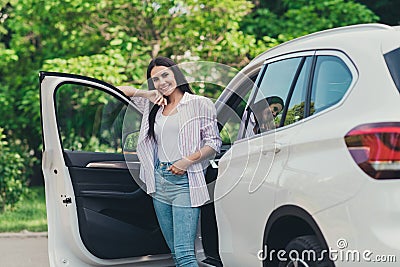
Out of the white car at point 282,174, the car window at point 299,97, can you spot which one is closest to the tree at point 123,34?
the white car at point 282,174

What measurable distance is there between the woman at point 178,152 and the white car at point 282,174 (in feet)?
0.56

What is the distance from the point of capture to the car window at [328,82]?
3.58 m

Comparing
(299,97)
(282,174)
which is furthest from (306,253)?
(299,97)

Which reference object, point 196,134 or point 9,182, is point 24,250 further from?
point 196,134

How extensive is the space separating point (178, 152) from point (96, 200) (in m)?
0.84

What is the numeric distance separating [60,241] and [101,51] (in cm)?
774

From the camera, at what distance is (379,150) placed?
320 cm

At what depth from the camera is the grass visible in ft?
30.8

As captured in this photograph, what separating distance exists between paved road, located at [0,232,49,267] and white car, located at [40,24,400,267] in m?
2.16

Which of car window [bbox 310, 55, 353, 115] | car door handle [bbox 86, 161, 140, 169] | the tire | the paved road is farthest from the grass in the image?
car window [bbox 310, 55, 353, 115]

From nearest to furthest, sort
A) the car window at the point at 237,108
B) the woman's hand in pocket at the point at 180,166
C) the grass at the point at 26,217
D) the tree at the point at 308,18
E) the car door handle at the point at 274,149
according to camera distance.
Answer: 1. the car door handle at the point at 274,149
2. the woman's hand in pocket at the point at 180,166
3. the car window at the point at 237,108
4. the grass at the point at 26,217
5. the tree at the point at 308,18

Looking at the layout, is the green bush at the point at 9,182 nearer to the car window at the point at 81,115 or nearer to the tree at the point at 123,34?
the car window at the point at 81,115

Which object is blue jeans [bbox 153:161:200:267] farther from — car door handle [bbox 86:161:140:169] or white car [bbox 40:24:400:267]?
car door handle [bbox 86:161:140:169]

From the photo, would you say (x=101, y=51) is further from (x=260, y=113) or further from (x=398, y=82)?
(x=398, y=82)
